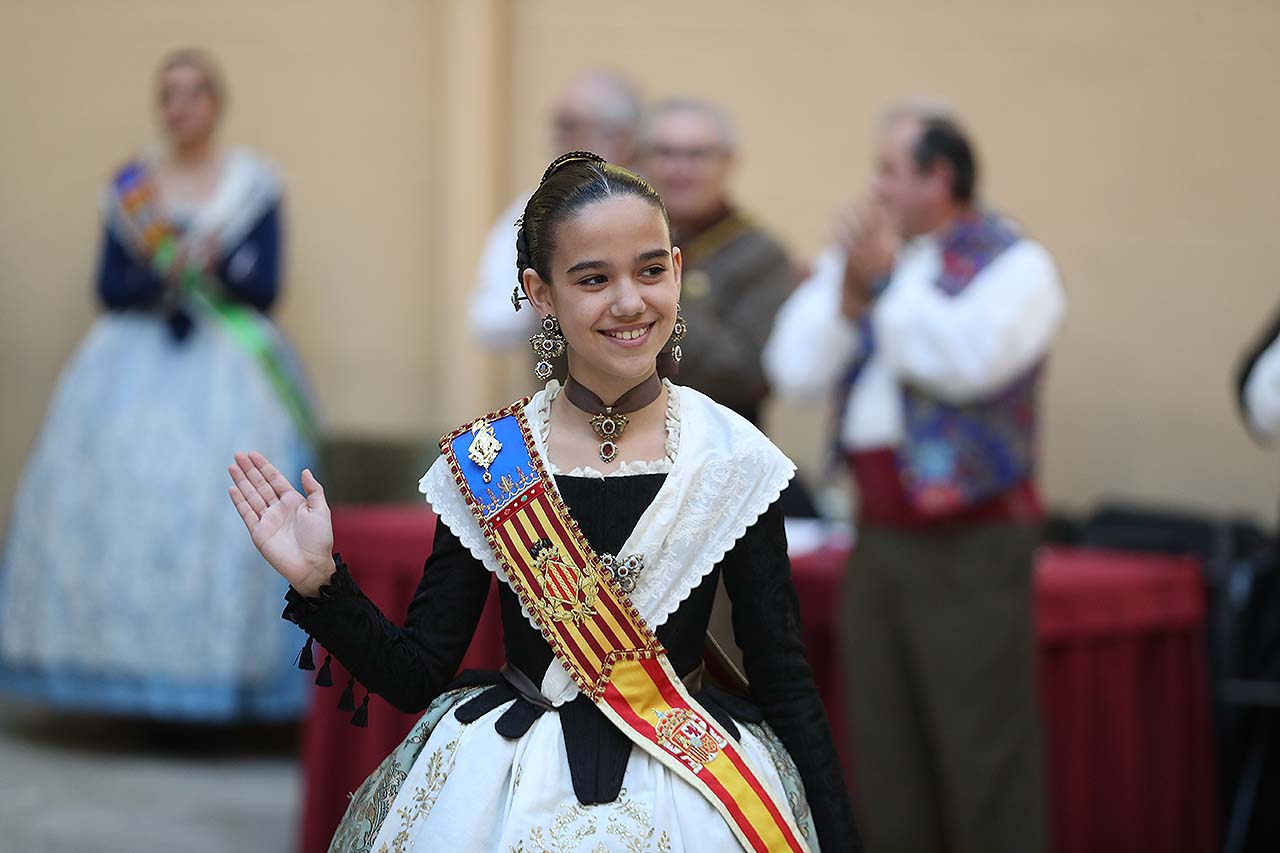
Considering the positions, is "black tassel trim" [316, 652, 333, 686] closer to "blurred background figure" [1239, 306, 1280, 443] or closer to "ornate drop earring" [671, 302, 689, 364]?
"ornate drop earring" [671, 302, 689, 364]

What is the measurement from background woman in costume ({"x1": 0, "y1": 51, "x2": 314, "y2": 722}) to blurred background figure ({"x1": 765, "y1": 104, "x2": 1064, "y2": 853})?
6.66 ft

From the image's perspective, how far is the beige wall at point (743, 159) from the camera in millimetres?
4859

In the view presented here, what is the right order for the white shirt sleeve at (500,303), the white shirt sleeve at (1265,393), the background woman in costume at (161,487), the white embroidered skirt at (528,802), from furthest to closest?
the background woman in costume at (161,487), the white shirt sleeve at (500,303), the white shirt sleeve at (1265,393), the white embroidered skirt at (528,802)

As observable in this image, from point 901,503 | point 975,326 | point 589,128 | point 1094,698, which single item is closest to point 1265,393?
point 975,326

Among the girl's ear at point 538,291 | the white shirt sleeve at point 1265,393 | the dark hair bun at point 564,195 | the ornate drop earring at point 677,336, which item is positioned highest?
the dark hair bun at point 564,195

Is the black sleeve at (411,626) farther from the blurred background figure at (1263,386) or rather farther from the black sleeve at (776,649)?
the blurred background figure at (1263,386)

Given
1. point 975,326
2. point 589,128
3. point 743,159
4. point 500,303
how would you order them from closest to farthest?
point 975,326 → point 589,128 → point 500,303 → point 743,159

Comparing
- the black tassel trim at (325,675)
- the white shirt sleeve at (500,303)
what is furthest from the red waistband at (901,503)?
the black tassel trim at (325,675)

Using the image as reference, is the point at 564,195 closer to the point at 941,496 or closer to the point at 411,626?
the point at 411,626

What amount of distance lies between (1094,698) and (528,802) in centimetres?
256

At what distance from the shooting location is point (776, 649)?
1.82m

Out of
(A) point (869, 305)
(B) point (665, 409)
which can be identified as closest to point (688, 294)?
(A) point (869, 305)

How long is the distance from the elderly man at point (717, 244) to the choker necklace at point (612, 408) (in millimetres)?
2031

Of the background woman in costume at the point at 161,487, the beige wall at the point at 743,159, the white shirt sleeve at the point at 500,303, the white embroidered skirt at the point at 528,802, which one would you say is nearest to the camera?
the white embroidered skirt at the point at 528,802
